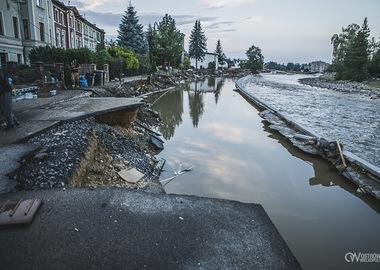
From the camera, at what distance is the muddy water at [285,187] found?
4.36 metres

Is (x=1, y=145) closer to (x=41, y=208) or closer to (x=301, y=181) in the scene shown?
(x=41, y=208)

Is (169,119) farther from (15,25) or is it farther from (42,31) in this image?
(42,31)

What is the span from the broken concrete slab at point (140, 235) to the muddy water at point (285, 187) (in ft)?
5.61

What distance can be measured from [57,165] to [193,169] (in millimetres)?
3857

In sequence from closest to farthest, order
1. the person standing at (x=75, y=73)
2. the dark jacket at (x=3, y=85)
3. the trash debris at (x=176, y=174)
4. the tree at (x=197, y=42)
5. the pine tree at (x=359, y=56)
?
the dark jacket at (x=3, y=85) < the trash debris at (x=176, y=174) < the person standing at (x=75, y=73) < the pine tree at (x=359, y=56) < the tree at (x=197, y=42)

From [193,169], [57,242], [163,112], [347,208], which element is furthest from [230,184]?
[163,112]

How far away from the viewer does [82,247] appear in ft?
8.07

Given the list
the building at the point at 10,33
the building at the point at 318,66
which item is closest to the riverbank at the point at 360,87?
the building at the point at 10,33

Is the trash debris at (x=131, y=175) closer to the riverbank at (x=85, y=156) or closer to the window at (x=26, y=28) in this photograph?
the riverbank at (x=85, y=156)

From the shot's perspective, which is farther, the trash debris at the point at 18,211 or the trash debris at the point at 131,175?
the trash debris at the point at 131,175

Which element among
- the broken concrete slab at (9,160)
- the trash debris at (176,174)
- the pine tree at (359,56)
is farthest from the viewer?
the pine tree at (359,56)

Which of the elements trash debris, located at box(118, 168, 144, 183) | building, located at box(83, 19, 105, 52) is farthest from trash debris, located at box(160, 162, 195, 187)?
building, located at box(83, 19, 105, 52)

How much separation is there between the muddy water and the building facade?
20.4m

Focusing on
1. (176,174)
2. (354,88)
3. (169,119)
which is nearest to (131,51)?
(169,119)
